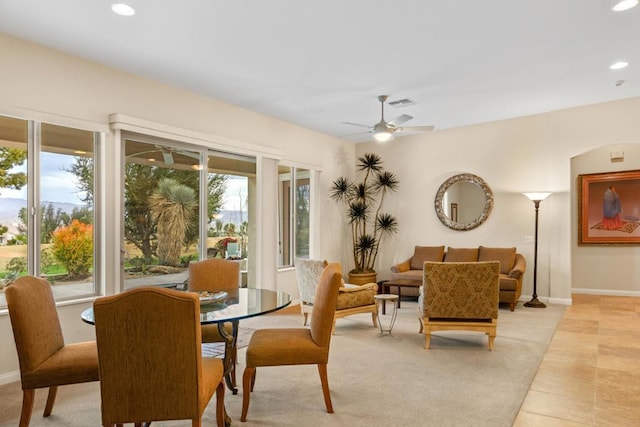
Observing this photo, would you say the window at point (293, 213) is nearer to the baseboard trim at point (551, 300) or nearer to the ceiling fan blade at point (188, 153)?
the ceiling fan blade at point (188, 153)

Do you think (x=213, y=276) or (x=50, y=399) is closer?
(x=50, y=399)

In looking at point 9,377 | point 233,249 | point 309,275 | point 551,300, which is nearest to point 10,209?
point 9,377

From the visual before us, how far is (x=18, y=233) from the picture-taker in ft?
12.3

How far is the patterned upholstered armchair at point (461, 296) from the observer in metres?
4.20

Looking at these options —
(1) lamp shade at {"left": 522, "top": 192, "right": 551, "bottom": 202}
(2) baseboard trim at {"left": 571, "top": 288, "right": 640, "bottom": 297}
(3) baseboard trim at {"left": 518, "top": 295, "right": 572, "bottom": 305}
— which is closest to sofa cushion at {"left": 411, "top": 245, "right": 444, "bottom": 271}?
(3) baseboard trim at {"left": 518, "top": 295, "right": 572, "bottom": 305}

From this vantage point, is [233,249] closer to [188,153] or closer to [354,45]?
[188,153]

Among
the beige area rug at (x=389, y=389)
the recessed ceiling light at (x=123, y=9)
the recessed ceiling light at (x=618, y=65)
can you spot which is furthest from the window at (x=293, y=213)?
the recessed ceiling light at (x=618, y=65)

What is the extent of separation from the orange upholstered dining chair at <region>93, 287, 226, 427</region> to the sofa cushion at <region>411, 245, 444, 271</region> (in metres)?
5.79

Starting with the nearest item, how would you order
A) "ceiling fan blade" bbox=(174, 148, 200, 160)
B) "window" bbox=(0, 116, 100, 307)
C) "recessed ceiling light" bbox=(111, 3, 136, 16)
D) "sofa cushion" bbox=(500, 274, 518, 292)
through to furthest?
"recessed ceiling light" bbox=(111, 3, 136, 16)
"window" bbox=(0, 116, 100, 307)
"ceiling fan blade" bbox=(174, 148, 200, 160)
"sofa cushion" bbox=(500, 274, 518, 292)

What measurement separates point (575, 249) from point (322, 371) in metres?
6.78

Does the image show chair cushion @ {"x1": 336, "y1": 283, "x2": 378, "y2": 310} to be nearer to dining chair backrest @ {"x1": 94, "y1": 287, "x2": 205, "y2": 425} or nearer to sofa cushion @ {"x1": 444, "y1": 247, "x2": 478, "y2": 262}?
sofa cushion @ {"x1": 444, "y1": 247, "x2": 478, "y2": 262}

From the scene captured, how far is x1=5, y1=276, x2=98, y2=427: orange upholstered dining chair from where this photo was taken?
2383mm

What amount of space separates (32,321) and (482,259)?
6180 millimetres

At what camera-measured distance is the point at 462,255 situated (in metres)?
7.04
